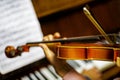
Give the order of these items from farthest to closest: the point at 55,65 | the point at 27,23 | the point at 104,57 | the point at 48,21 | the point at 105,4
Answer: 1. the point at 105,4
2. the point at 48,21
3. the point at 27,23
4. the point at 55,65
5. the point at 104,57

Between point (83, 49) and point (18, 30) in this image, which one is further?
point (18, 30)

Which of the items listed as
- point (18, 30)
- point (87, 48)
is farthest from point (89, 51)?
point (18, 30)

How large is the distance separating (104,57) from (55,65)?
32 cm

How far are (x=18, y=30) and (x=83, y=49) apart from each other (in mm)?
510

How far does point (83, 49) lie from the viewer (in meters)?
1.68

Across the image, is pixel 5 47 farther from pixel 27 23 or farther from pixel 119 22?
pixel 119 22

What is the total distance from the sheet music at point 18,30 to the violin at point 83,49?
124mm

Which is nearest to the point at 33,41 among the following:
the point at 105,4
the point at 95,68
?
the point at 95,68

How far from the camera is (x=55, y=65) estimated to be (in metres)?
1.78

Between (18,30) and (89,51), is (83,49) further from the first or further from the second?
(18,30)

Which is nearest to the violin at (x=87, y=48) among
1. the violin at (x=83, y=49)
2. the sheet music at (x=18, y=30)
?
the violin at (x=83, y=49)

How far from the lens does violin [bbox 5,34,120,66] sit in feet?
5.29

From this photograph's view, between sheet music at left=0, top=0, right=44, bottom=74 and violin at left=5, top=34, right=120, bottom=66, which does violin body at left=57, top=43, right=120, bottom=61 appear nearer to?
violin at left=5, top=34, right=120, bottom=66

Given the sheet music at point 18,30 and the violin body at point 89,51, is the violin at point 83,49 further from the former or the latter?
the sheet music at point 18,30
